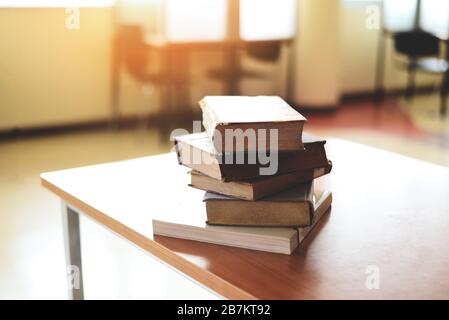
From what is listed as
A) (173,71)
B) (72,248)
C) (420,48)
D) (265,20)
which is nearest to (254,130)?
(72,248)

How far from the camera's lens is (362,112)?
529cm

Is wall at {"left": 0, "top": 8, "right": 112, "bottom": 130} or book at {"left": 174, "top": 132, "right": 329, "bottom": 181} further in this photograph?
wall at {"left": 0, "top": 8, "right": 112, "bottom": 130}

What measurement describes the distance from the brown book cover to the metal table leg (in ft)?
1.61

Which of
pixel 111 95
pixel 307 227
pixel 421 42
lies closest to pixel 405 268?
pixel 307 227

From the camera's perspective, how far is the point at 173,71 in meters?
4.96

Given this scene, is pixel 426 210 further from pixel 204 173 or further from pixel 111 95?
pixel 111 95

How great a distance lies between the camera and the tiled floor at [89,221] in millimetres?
2045

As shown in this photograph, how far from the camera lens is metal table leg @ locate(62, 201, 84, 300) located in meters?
1.31

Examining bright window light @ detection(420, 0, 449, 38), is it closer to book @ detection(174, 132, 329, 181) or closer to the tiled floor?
the tiled floor

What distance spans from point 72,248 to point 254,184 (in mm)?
637

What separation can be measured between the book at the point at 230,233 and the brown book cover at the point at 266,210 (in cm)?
1

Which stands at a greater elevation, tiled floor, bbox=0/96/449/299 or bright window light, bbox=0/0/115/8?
bright window light, bbox=0/0/115/8

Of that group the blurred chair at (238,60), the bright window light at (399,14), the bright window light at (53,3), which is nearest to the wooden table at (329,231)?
the bright window light at (53,3)

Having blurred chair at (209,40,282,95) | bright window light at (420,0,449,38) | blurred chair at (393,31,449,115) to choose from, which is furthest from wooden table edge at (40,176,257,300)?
bright window light at (420,0,449,38)
